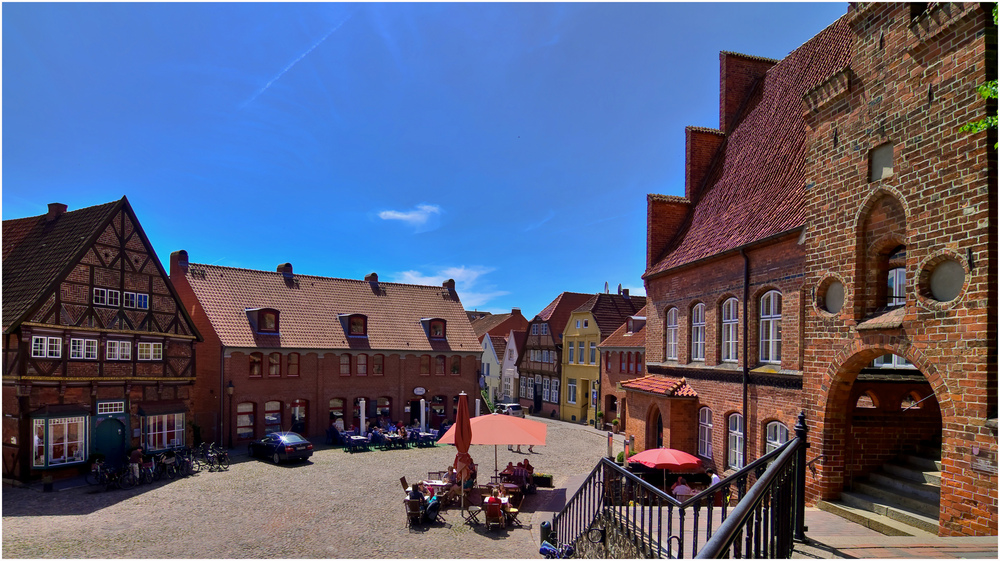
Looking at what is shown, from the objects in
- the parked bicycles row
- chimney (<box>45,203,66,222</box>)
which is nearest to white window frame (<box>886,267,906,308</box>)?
the parked bicycles row

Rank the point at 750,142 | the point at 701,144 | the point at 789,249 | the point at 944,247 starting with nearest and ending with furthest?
the point at 944,247 < the point at 789,249 < the point at 750,142 < the point at 701,144

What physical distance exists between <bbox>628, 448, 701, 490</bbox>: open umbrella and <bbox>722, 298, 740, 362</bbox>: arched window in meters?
2.75

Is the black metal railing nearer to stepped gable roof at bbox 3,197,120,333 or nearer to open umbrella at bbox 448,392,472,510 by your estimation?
open umbrella at bbox 448,392,472,510

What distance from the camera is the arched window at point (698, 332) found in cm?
1655

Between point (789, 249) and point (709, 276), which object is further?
point (709, 276)

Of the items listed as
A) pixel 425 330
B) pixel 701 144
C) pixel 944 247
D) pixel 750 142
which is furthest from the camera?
pixel 425 330

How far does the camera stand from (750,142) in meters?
17.3

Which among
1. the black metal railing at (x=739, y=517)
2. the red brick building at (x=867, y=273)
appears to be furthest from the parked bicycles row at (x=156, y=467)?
the red brick building at (x=867, y=273)

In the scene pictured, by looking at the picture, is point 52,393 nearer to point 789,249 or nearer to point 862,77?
point 789,249

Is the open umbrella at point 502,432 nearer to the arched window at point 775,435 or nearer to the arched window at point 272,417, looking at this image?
the arched window at point 775,435

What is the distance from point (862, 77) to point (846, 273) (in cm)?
303

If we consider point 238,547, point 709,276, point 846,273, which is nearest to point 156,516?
point 238,547

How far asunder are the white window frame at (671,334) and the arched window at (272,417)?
783 inches

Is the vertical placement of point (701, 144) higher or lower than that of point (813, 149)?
higher
